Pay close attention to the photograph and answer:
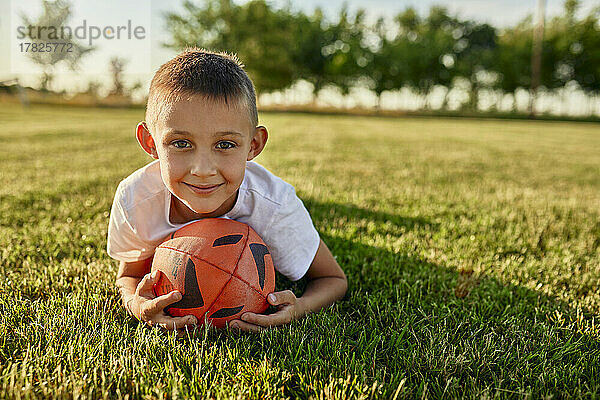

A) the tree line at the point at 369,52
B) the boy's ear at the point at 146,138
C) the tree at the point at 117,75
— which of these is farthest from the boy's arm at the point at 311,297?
the tree line at the point at 369,52

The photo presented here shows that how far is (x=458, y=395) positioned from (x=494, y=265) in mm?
1629

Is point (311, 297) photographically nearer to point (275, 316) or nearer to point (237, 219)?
point (275, 316)

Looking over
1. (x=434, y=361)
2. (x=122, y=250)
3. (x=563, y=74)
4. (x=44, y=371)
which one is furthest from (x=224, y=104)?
(x=563, y=74)

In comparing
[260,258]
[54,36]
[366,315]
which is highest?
[54,36]

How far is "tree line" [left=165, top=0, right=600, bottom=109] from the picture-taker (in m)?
44.9

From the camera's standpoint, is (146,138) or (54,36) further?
(54,36)

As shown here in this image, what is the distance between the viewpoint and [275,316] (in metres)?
2.11

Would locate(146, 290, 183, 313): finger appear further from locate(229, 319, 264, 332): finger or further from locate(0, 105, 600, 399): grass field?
locate(229, 319, 264, 332): finger

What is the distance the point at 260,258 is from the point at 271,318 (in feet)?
0.99

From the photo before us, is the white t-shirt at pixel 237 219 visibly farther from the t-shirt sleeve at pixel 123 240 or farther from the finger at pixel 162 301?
the finger at pixel 162 301

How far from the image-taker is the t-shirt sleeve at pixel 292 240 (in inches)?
96.5

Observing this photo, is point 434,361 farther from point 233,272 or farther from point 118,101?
point 118,101

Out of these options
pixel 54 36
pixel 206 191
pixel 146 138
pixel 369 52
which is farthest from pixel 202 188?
pixel 369 52

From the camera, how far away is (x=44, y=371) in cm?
172
